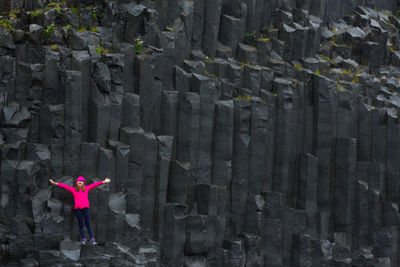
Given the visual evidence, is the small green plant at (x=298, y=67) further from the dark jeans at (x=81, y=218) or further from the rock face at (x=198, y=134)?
the dark jeans at (x=81, y=218)

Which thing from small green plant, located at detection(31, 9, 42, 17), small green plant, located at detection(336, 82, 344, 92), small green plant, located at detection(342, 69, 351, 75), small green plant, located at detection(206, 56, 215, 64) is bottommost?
small green plant, located at detection(336, 82, 344, 92)

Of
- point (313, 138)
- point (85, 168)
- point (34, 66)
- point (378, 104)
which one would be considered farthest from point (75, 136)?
point (378, 104)

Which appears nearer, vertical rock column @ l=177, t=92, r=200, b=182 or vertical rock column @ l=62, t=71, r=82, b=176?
vertical rock column @ l=62, t=71, r=82, b=176

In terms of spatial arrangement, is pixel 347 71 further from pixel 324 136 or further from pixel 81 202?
pixel 81 202

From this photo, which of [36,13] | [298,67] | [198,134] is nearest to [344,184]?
[298,67]

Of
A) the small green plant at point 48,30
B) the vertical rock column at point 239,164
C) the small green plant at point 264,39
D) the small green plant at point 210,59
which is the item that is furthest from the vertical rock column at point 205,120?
the small green plant at point 48,30

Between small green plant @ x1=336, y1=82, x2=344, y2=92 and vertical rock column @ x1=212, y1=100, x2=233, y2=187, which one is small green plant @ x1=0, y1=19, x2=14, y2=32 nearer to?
vertical rock column @ x1=212, y1=100, x2=233, y2=187

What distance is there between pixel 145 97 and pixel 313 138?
724 centimetres

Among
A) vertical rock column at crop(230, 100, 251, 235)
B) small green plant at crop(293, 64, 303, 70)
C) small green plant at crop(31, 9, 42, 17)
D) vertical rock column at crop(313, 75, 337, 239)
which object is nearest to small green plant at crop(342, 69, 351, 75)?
vertical rock column at crop(313, 75, 337, 239)

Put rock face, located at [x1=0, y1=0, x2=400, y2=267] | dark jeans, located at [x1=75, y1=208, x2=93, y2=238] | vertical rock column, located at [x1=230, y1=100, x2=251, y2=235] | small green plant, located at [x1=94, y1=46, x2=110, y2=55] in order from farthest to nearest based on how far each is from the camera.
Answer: vertical rock column, located at [x1=230, y1=100, x2=251, y2=235] < small green plant, located at [x1=94, y1=46, x2=110, y2=55] < rock face, located at [x1=0, y1=0, x2=400, y2=267] < dark jeans, located at [x1=75, y1=208, x2=93, y2=238]

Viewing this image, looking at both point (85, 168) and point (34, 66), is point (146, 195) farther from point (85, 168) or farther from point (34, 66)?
point (34, 66)

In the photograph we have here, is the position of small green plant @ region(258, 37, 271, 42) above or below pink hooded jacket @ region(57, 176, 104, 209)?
above

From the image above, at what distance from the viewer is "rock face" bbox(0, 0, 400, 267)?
22906 mm

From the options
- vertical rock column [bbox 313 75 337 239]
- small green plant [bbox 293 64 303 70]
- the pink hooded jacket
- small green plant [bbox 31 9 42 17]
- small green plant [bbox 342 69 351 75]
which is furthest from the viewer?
small green plant [bbox 342 69 351 75]
